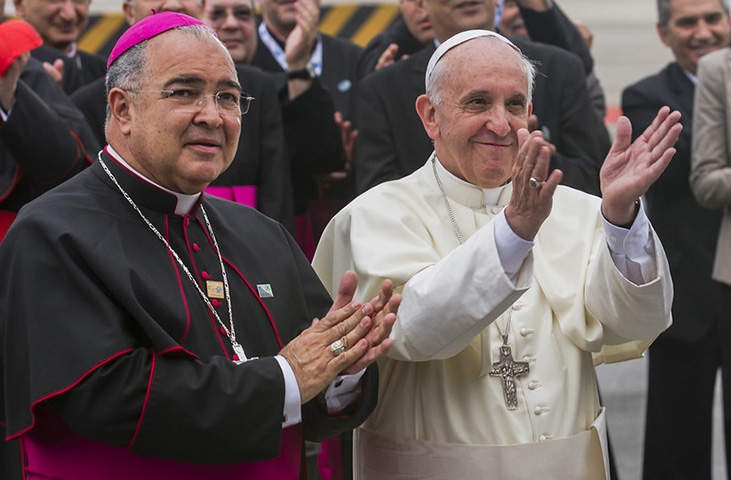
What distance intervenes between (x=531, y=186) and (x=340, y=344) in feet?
1.92

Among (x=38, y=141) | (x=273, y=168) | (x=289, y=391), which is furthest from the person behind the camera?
(x=273, y=168)

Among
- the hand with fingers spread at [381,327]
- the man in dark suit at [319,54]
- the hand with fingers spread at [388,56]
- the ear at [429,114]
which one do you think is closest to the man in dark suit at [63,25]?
the man in dark suit at [319,54]

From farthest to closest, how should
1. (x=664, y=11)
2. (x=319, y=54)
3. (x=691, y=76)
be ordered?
1. (x=319, y=54)
2. (x=664, y=11)
3. (x=691, y=76)

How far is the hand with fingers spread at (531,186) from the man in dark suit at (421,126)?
1.78 m

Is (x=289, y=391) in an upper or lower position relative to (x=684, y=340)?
upper

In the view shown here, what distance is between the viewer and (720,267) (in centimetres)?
525

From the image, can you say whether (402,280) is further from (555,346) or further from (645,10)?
(645,10)

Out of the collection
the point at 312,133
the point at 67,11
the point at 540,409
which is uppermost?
the point at 67,11

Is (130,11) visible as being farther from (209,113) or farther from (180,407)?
(180,407)

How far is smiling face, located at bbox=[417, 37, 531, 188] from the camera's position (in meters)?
3.64

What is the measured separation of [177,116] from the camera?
320cm

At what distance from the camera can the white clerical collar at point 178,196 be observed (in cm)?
331

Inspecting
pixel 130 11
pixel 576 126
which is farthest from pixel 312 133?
pixel 576 126

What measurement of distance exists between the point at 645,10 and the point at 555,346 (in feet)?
26.2
